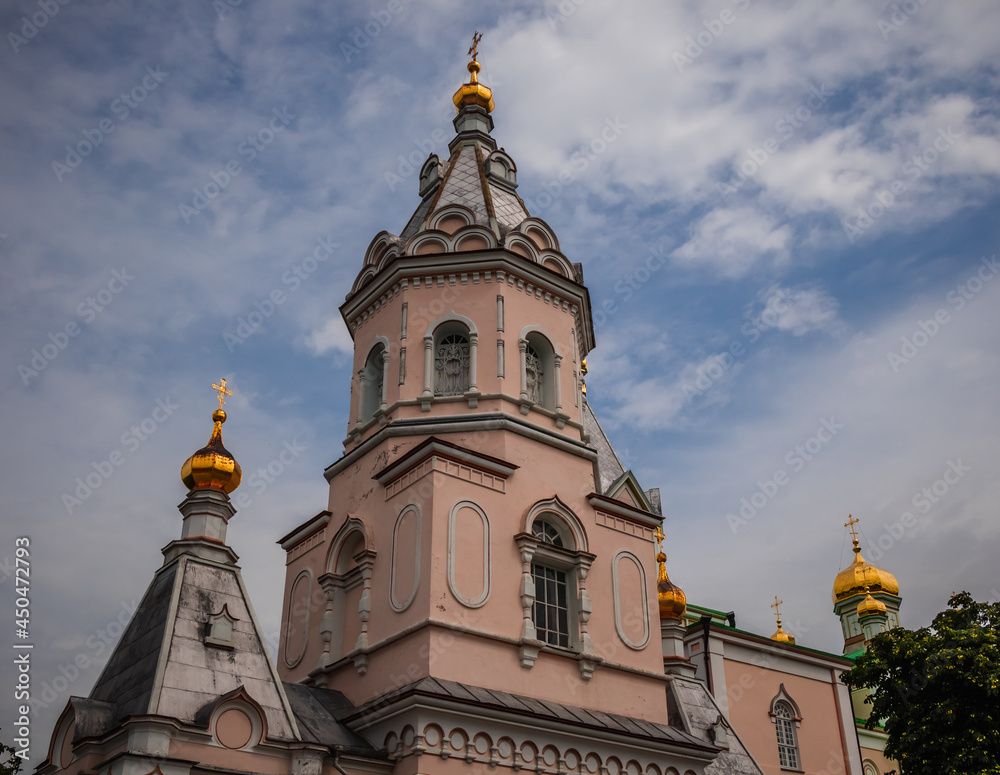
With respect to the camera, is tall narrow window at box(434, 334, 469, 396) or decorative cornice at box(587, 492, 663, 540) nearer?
decorative cornice at box(587, 492, 663, 540)

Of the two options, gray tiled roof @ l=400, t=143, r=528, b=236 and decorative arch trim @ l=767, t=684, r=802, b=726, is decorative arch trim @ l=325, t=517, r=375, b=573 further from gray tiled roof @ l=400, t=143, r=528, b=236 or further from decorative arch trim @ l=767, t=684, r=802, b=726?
decorative arch trim @ l=767, t=684, r=802, b=726

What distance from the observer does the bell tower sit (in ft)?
46.8

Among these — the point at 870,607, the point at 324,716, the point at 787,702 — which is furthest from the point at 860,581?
the point at 324,716

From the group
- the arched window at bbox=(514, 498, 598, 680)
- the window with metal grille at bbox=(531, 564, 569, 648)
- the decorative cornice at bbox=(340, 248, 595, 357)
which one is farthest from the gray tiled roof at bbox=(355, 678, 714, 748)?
the decorative cornice at bbox=(340, 248, 595, 357)

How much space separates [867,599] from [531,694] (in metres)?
29.3

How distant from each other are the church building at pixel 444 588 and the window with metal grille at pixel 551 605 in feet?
0.11

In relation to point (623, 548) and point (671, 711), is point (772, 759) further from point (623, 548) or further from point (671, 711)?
point (623, 548)

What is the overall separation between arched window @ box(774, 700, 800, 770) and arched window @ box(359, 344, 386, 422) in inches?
475

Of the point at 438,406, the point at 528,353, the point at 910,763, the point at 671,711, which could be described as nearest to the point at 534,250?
the point at 528,353

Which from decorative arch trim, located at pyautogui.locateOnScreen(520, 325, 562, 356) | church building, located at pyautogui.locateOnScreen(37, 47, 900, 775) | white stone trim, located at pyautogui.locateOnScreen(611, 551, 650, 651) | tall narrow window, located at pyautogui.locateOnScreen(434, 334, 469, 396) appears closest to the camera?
church building, located at pyautogui.locateOnScreen(37, 47, 900, 775)

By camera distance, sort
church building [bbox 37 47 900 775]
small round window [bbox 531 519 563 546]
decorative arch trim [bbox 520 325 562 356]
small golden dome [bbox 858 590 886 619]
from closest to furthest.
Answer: church building [bbox 37 47 900 775]
small round window [bbox 531 519 563 546]
decorative arch trim [bbox 520 325 562 356]
small golden dome [bbox 858 590 886 619]

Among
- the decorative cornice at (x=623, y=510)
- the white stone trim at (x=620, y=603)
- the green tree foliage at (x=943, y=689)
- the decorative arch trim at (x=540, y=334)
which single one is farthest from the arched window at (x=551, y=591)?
the green tree foliage at (x=943, y=689)

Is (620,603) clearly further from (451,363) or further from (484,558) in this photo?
(451,363)

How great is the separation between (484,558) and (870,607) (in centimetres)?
2904
